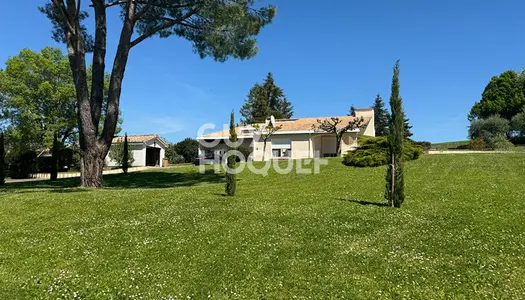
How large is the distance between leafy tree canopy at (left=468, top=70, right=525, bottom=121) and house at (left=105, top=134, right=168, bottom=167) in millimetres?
50406

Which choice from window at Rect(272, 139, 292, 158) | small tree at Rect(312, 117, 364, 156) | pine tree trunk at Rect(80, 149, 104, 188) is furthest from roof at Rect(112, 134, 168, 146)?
pine tree trunk at Rect(80, 149, 104, 188)

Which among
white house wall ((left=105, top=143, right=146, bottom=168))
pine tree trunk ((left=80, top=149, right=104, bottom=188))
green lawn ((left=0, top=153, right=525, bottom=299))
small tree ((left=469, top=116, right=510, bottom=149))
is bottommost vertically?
green lawn ((left=0, top=153, right=525, bottom=299))

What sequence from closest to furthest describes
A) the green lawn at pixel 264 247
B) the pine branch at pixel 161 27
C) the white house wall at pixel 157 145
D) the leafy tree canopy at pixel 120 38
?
1. the green lawn at pixel 264 247
2. the leafy tree canopy at pixel 120 38
3. the pine branch at pixel 161 27
4. the white house wall at pixel 157 145

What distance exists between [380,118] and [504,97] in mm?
19005

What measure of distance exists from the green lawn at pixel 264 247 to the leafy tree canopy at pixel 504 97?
50307 millimetres

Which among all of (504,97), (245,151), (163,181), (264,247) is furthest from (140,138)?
(504,97)

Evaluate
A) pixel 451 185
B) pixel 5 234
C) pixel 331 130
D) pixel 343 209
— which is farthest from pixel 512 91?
pixel 5 234

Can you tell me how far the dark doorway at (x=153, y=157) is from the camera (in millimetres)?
42831

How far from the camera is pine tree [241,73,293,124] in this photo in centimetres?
6238

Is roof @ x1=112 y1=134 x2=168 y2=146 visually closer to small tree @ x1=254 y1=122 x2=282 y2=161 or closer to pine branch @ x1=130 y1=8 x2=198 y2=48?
small tree @ x1=254 y1=122 x2=282 y2=161

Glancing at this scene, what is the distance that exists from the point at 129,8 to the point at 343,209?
1452 centimetres

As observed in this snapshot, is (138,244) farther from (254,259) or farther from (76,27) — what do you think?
(76,27)

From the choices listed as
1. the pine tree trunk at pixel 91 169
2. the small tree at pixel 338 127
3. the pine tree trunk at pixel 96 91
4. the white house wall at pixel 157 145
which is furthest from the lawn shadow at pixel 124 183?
the white house wall at pixel 157 145

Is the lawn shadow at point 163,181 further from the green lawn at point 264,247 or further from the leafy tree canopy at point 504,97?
the leafy tree canopy at point 504,97
